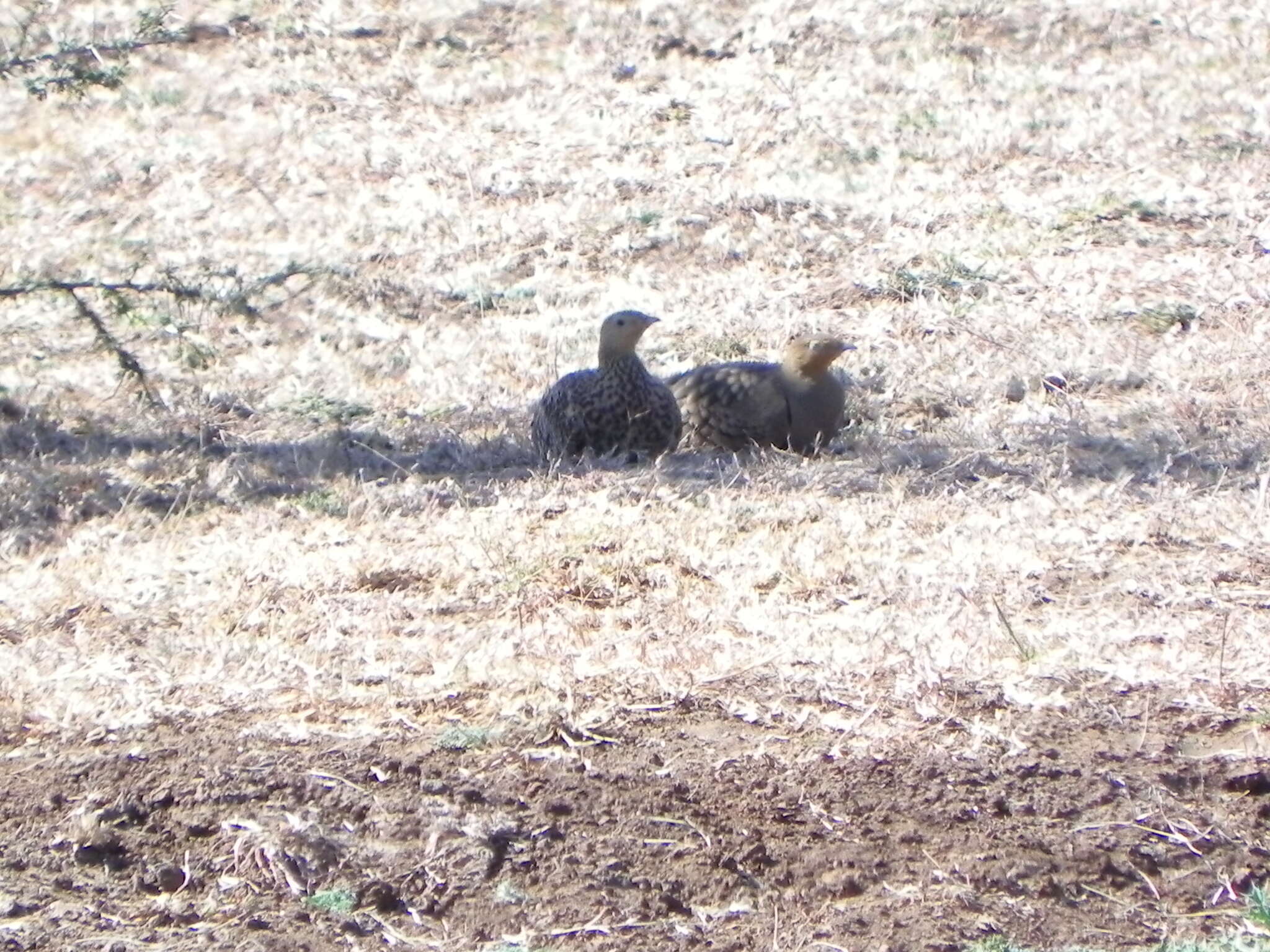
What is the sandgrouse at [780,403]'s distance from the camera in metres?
8.07

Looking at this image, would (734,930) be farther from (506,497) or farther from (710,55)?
(710,55)

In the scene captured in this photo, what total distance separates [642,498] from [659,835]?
289 centimetres

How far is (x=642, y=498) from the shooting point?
709cm

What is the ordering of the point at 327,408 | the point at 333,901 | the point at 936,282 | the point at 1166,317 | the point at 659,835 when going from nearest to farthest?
the point at 333,901
the point at 659,835
the point at 327,408
the point at 1166,317
the point at 936,282

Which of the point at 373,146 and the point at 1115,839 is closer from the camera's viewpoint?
the point at 1115,839

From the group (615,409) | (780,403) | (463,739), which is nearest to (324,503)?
(615,409)

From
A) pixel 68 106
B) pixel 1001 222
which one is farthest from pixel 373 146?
Result: pixel 1001 222

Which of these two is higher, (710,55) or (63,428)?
(710,55)

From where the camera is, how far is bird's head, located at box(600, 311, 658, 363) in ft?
27.2

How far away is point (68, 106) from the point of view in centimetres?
1462

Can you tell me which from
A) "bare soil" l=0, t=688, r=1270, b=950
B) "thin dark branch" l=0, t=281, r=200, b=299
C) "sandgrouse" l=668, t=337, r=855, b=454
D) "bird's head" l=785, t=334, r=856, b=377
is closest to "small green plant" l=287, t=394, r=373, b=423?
"thin dark branch" l=0, t=281, r=200, b=299

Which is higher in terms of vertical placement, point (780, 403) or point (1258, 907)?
point (1258, 907)

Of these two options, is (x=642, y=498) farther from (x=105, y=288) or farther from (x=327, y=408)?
(x=327, y=408)

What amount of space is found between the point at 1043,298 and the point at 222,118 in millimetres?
7362
